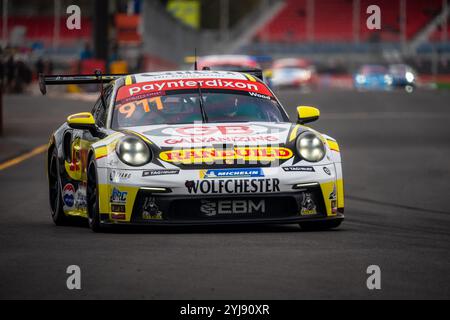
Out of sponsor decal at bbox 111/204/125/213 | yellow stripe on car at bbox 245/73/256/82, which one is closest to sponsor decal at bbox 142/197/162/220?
sponsor decal at bbox 111/204/125/213

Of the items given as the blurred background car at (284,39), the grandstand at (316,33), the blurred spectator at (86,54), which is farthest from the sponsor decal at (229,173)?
the grandstand at (316,33)

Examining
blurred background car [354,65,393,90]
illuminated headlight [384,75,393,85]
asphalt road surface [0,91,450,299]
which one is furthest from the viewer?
blurred background car [354,65,393,90]

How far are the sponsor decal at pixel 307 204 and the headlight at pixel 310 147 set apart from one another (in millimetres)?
270

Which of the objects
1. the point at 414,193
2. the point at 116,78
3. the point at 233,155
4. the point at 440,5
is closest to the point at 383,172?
the point at 414,193

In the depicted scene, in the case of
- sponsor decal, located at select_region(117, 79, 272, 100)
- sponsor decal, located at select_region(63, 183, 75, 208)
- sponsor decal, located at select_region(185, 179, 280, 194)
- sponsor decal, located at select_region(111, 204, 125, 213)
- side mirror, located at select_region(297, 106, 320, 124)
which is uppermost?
sponsor decal, located at select_region(117, 79, 272, 100)

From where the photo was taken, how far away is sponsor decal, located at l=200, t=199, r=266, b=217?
33.7 feet

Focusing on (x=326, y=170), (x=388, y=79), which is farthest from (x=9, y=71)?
(x=326, y=170)

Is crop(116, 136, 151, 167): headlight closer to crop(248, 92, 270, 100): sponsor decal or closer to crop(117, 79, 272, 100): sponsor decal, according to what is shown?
crop(117, 79, 272, 100): sponsor decal

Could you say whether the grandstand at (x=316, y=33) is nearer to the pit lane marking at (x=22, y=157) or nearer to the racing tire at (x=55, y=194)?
the pit lane marking at (x=22, y=157)

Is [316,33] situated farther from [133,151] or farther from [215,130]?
[133,151]

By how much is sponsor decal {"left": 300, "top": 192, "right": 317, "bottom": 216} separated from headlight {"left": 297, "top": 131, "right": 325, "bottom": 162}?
270 mm

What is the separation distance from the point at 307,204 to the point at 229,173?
66cm

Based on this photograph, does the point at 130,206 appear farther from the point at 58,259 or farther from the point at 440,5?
the point at 440,5

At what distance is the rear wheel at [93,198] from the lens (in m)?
10.6
